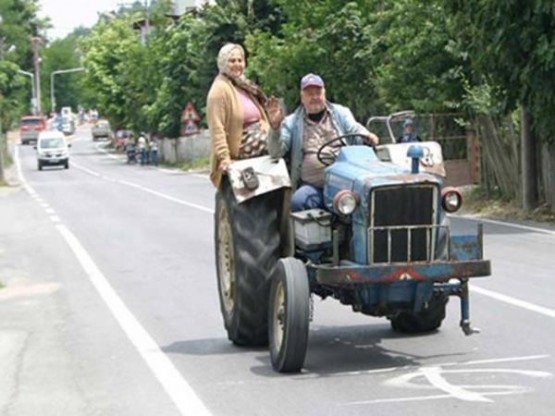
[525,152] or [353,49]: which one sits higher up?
[353,49]

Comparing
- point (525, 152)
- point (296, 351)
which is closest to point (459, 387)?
point (296, 351)

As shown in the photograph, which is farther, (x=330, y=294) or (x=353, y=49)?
(x=353, y=49)

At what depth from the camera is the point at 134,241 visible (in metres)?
22.2

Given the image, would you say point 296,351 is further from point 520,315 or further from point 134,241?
point 134,241

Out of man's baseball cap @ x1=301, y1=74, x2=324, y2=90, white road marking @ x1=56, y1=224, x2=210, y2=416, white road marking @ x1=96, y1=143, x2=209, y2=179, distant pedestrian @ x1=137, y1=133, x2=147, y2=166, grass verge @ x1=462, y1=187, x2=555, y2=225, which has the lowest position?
white road marking @ x1=96, y1=143, x2=209, y2=179

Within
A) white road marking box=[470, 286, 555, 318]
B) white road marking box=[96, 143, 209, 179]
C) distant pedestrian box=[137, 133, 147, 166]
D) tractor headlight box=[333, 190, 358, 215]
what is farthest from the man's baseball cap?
distant pedestrian box=[137, 133, 147, 166]

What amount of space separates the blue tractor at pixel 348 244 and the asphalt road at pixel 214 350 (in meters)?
0.42

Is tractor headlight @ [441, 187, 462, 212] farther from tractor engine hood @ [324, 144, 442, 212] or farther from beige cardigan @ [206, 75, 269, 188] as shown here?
beige cardigan @ [206, 75, 269, 188]

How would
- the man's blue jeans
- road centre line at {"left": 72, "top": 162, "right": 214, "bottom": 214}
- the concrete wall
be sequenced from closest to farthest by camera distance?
the man's blue jeans < road centre line at {"left": 72, "top": 162, "right": 214, "bottom": 214} < the concrete wall

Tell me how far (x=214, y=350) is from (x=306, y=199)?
1.59 meters

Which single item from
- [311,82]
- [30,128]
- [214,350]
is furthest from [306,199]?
[30,128]

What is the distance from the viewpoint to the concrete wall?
63.2 m

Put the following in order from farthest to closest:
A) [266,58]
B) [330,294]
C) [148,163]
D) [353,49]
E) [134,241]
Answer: [148,163] → [266,58] → [353,49] → [134,241] → [330,294]

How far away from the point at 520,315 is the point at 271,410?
4.08m
